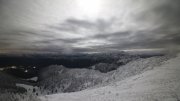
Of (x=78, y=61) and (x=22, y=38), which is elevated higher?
(x=22, y=38)

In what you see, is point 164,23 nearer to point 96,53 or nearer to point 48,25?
point 96,53

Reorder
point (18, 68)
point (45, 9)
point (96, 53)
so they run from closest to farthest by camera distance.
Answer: point (45, 9) → point (18, 68) → point (96, 53)

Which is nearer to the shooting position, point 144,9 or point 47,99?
point 144,9

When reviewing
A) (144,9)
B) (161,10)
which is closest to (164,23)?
(161,10)

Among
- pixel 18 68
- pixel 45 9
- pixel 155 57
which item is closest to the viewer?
pixel 45 9

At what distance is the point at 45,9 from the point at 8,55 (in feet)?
6.81

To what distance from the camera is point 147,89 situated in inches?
254

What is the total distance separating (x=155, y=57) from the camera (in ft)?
22.6

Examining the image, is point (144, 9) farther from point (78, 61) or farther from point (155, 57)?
point (78, 61)

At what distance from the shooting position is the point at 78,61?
6531 millimetres

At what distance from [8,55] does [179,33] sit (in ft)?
20.6

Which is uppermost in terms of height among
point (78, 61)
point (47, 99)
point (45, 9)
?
point (45, 9)

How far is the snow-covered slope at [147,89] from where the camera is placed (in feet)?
19.2

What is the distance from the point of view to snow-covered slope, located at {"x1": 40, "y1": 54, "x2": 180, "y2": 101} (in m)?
5.86
